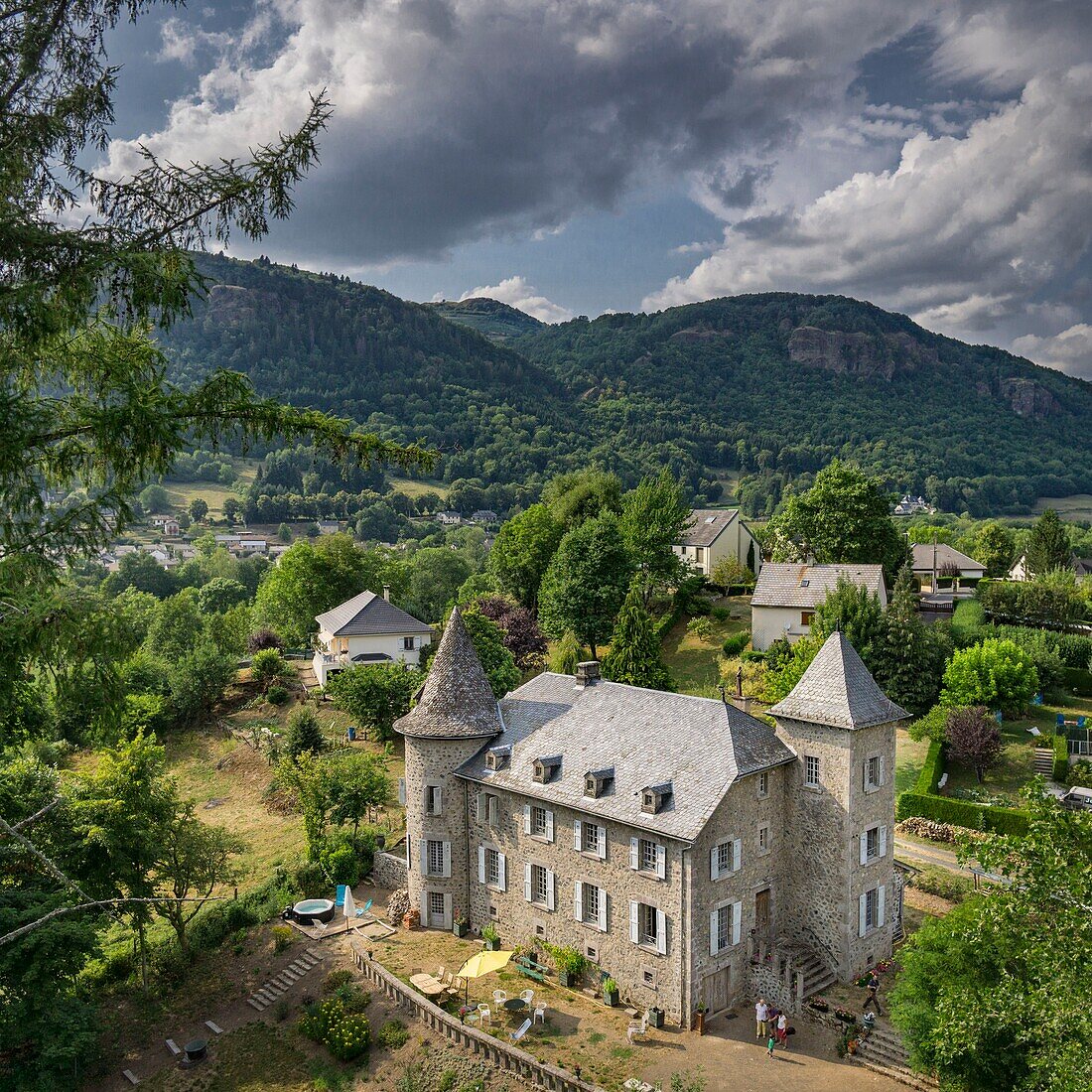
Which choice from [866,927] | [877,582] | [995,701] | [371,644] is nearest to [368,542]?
[371,644]

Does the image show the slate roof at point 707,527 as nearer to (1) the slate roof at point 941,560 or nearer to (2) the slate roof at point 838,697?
(1) the slate roof at point 941,560

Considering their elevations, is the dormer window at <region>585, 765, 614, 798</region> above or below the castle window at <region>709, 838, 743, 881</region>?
above

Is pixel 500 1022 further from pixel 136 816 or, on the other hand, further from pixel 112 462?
pixel 112 462

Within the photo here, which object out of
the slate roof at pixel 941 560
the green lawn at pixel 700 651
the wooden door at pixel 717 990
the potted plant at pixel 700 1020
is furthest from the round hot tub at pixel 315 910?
the slate roof at pixel 941 560

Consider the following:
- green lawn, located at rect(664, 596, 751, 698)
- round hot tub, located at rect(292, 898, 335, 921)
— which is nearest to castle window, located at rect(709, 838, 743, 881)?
round hot tub, located at rect(292, 898, 335, 921)

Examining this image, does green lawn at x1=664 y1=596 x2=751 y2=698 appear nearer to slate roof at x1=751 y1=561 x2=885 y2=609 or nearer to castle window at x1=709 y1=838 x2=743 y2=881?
slate roof at x1=751 y1=561 x2=885 y2=609

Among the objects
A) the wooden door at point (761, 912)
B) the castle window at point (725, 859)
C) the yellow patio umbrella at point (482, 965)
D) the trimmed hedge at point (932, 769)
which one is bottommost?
the yellow patio umbrella at point (482, 965)
